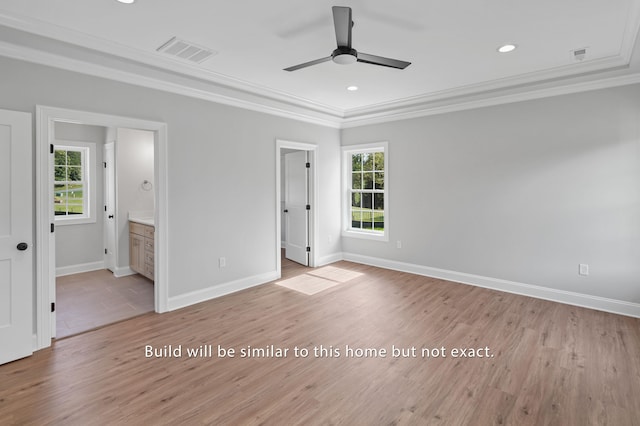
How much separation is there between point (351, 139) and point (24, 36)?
15.1ft

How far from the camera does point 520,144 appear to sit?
439 cm

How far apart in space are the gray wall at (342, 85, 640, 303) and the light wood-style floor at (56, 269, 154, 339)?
3.97m

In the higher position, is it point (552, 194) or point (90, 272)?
point (552, 194)

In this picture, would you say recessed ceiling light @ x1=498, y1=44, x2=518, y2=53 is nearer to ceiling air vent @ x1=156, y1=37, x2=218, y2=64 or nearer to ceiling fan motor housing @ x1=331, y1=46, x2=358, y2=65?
Result: ceiling fan motor housing @ x1=331, y1=46, x2=358, y2=65

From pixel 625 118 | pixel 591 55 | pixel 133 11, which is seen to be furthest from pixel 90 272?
pixel 625 118

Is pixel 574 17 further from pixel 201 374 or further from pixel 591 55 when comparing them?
pixel 201 374

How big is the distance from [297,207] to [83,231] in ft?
11.9

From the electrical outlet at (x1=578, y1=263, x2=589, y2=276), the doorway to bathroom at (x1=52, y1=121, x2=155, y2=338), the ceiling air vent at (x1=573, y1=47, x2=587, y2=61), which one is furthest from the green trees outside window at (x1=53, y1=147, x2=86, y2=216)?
the electrical outlet at (x1=578, y1=263, x2=589, y2=276)

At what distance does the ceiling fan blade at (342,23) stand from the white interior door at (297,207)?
3.48m

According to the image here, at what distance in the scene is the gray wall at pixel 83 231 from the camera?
5348mm

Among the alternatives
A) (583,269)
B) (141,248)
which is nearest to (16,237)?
(141,248)

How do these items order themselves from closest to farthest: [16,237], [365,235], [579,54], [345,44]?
[345,44] → [16,237] → [579,54] → [365,235]

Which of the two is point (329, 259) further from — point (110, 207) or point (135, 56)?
point (135, 56)

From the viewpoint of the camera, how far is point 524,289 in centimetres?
443
